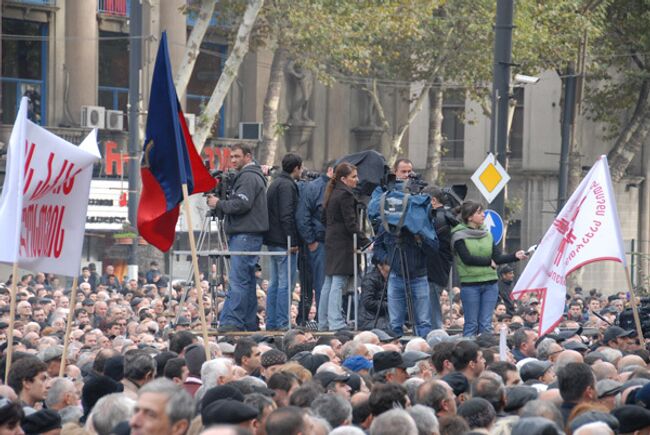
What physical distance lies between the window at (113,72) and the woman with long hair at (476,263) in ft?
86.9

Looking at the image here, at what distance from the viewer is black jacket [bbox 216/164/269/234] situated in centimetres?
1423

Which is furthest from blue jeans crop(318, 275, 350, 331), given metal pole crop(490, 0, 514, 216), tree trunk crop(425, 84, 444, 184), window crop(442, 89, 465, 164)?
window crop(442, 89, 465, 164)

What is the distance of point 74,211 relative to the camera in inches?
446

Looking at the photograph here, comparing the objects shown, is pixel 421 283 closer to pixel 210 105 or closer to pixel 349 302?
pixel 349 302

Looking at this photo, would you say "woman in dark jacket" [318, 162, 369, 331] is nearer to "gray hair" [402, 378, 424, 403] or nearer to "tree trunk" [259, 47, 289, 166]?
"gray hair" [402, 378, 424, 403]

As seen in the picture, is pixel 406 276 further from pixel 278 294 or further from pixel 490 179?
pixel 490 179

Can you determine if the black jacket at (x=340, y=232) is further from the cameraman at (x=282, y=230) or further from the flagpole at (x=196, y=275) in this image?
the flagpole at (x=196, y=275)

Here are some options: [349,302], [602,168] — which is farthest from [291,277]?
[602,168]

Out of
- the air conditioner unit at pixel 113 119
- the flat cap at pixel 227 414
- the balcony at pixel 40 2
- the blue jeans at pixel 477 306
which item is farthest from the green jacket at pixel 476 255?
the balcony at pixel 40 2

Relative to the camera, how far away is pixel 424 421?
26.3 feet

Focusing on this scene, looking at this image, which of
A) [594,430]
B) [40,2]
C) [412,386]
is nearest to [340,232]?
[412,386]

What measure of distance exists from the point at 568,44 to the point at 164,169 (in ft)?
79.3

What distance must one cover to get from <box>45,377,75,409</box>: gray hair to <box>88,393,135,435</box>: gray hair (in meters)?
1.61

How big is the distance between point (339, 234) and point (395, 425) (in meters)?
7.19
